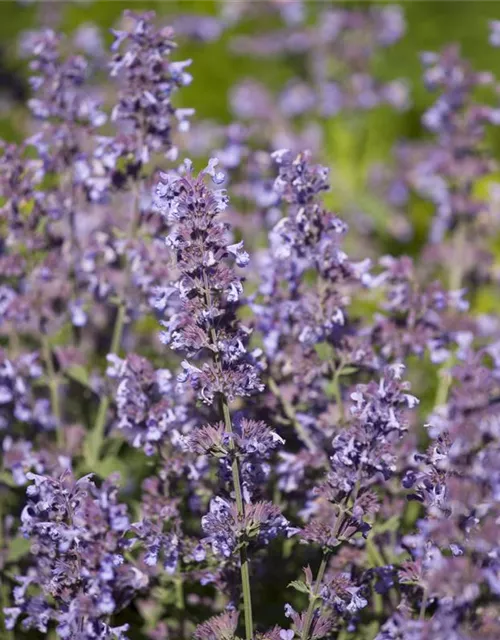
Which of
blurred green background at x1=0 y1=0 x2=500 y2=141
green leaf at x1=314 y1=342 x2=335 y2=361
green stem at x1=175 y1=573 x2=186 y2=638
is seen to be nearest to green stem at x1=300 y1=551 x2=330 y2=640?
green stem at x1=175 y1=573 x2=186 y2=638

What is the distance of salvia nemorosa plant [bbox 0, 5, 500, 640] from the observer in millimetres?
2158

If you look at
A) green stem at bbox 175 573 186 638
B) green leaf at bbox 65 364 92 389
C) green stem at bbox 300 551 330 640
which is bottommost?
green stem at bbox 300 551 330 640

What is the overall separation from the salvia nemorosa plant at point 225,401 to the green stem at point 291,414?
0.6 inches

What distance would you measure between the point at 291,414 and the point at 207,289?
2.53ft

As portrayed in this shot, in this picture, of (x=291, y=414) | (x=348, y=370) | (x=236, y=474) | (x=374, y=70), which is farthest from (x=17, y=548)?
(x=374, y=70)

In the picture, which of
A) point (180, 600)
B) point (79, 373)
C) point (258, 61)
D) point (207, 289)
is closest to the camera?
point (207, 289)

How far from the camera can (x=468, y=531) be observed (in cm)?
→ 199

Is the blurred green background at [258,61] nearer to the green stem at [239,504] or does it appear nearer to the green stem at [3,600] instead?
the green stem at [3,600]

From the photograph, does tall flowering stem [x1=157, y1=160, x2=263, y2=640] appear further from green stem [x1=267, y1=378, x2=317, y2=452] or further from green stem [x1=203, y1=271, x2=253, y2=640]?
green stem [x1=267, y1=378, x2=317, y2=452]

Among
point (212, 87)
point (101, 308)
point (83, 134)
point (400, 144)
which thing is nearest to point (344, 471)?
point (83, 134)

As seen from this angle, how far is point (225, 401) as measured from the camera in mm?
2217

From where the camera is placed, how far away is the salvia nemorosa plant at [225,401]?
85.0 inches

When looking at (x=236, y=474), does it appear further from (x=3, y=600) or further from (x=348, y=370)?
(x=3, y=600)

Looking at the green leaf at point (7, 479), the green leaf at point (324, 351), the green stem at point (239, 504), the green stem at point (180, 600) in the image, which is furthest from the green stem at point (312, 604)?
the green leaf at point (7, 479)
